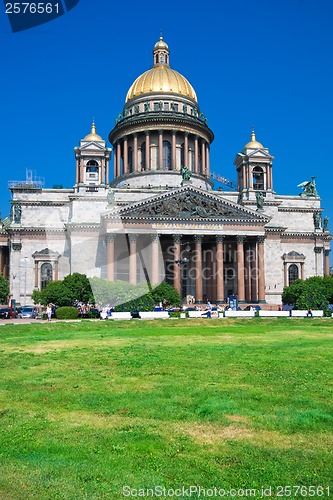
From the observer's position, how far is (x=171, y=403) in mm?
11047

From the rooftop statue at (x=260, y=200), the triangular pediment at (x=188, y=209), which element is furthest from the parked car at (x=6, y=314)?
the rooftop statue at (x=260, y=200)

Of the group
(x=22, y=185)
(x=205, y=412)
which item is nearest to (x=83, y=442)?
(x=205, y=412)

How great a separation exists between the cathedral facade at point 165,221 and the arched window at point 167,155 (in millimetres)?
172

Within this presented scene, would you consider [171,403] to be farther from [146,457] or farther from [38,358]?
[38,358]

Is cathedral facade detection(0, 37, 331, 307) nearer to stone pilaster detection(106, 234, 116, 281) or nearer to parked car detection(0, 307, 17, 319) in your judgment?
stone pilaster detection(106, 234, 116, 281)

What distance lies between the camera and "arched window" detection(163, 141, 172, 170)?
8162 centimetres

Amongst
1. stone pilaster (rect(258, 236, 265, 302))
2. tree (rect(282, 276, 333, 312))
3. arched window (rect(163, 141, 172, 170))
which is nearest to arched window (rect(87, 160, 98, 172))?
arched window (rect(163, 141, 172, 170))

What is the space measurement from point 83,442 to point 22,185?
68680 mm

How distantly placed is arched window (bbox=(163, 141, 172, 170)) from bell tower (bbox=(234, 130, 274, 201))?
11.4 metres

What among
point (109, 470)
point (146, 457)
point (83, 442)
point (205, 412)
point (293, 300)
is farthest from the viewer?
point (293, 300)

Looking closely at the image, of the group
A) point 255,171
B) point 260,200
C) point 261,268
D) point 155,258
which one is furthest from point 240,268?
point 255,171

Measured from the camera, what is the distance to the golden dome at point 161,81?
8594cm

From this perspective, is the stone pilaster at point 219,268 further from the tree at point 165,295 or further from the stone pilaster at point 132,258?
the tree at point 165,295

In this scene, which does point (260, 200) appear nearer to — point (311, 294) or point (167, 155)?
point (311, 294)
